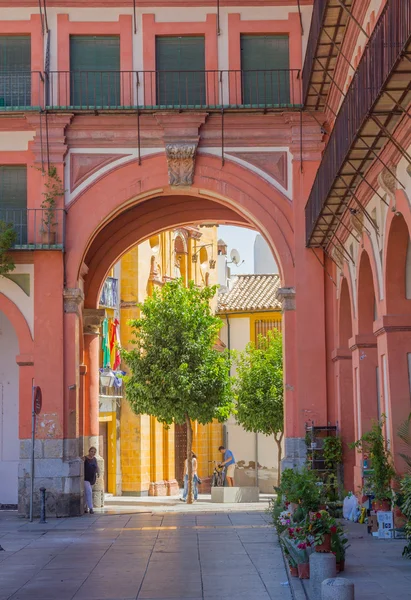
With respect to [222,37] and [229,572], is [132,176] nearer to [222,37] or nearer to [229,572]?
Answer: [222,37]

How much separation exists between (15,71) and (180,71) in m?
4.10

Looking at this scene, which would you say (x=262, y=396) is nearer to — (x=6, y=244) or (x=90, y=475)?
(x=90, y=475)

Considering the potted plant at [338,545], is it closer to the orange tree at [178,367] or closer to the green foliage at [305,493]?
the green foliage at [305,493]

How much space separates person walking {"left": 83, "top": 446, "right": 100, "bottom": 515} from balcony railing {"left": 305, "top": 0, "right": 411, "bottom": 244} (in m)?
10.3

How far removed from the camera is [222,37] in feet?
88.5

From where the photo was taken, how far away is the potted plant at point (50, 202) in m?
26.3

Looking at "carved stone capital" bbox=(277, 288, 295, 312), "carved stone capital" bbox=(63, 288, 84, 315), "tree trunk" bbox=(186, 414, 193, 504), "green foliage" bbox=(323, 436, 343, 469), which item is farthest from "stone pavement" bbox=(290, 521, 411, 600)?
"tree trunk" bbox=(186, 414, 193, 504)

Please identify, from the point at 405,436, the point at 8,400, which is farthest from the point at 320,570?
the point at 8,400

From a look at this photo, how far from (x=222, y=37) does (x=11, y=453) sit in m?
12.3

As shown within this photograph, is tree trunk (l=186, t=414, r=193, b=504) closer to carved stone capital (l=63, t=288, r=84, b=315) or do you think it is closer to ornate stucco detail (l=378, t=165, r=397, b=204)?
carved stone capital (l=63, t=288, r=84, b=315)

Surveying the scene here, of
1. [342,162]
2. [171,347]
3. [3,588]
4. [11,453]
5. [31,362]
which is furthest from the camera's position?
[171,347]

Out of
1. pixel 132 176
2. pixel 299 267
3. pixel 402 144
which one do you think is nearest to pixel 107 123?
pixel 132 176

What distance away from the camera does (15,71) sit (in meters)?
27.0

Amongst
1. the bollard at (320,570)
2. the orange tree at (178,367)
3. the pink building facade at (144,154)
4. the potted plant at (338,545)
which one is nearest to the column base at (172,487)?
the orange tree at (178,367)
